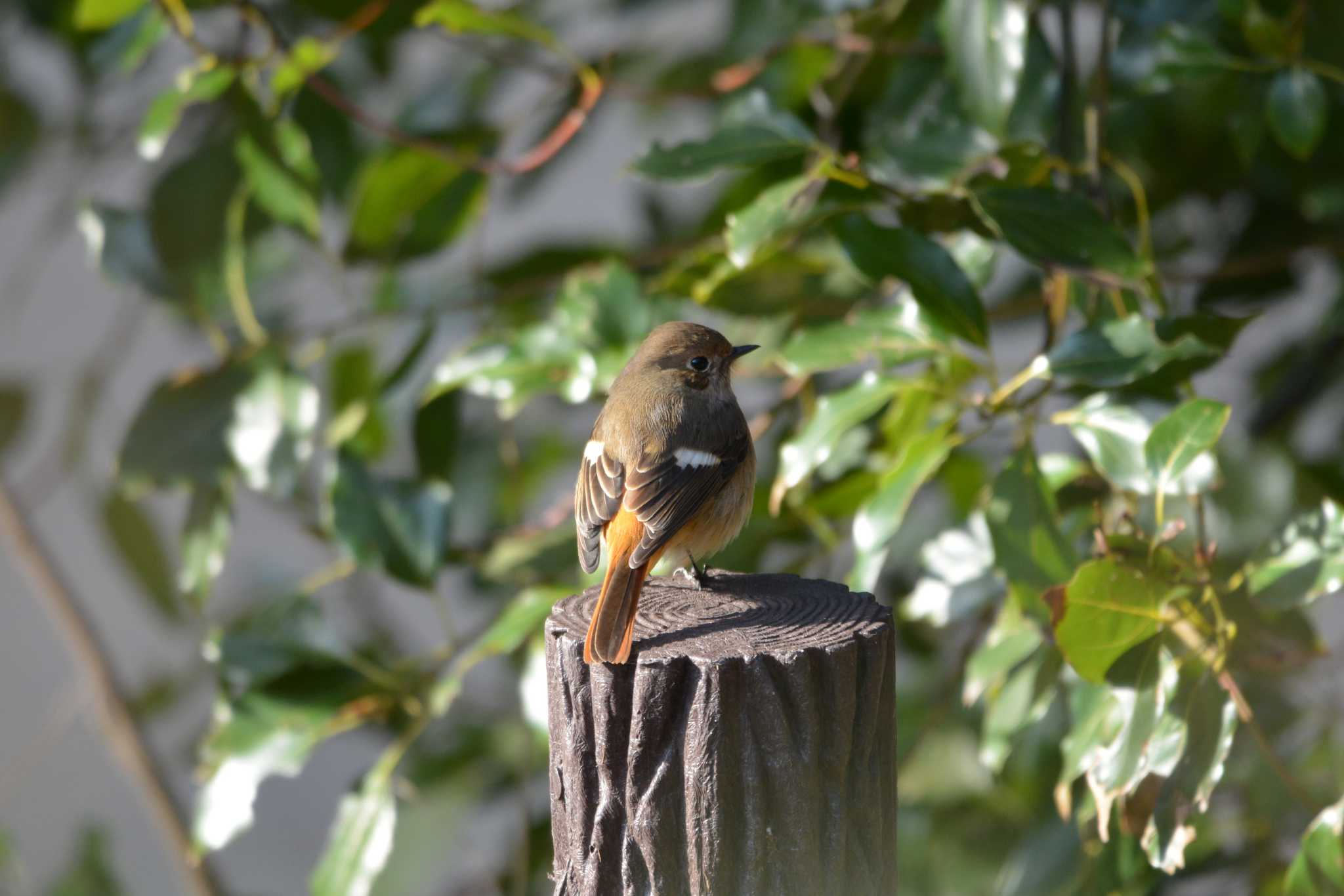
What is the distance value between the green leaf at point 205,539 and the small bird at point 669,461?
33.7 inches

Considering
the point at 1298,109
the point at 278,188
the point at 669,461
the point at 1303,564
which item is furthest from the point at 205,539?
the point at 1298,109

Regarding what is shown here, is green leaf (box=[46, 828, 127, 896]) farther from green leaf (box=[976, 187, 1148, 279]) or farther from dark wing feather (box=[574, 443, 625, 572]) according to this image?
green leaf (box=[976, 187, 1148, 279])

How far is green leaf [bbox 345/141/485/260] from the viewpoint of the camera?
10.3ft

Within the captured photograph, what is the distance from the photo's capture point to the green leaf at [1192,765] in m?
2.01

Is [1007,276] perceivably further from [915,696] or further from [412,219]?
[412,219]

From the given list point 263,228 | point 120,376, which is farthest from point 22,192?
point 120,376

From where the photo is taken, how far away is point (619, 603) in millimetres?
1825

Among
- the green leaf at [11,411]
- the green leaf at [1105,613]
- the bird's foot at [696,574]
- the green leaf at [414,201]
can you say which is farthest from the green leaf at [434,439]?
the green leaf at [11,411]

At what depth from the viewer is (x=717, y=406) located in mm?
2592

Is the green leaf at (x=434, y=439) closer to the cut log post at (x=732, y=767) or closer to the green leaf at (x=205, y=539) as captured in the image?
the green leaf at (x=205, y=539)

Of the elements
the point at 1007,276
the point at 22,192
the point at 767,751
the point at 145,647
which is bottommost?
the point at 145,647

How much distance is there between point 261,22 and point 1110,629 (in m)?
2.00

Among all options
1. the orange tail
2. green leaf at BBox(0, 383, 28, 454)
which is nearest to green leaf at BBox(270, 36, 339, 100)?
the orange tail

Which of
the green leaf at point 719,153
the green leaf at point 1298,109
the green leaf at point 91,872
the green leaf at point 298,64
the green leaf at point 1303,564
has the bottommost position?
the green leaf at point 91,872
